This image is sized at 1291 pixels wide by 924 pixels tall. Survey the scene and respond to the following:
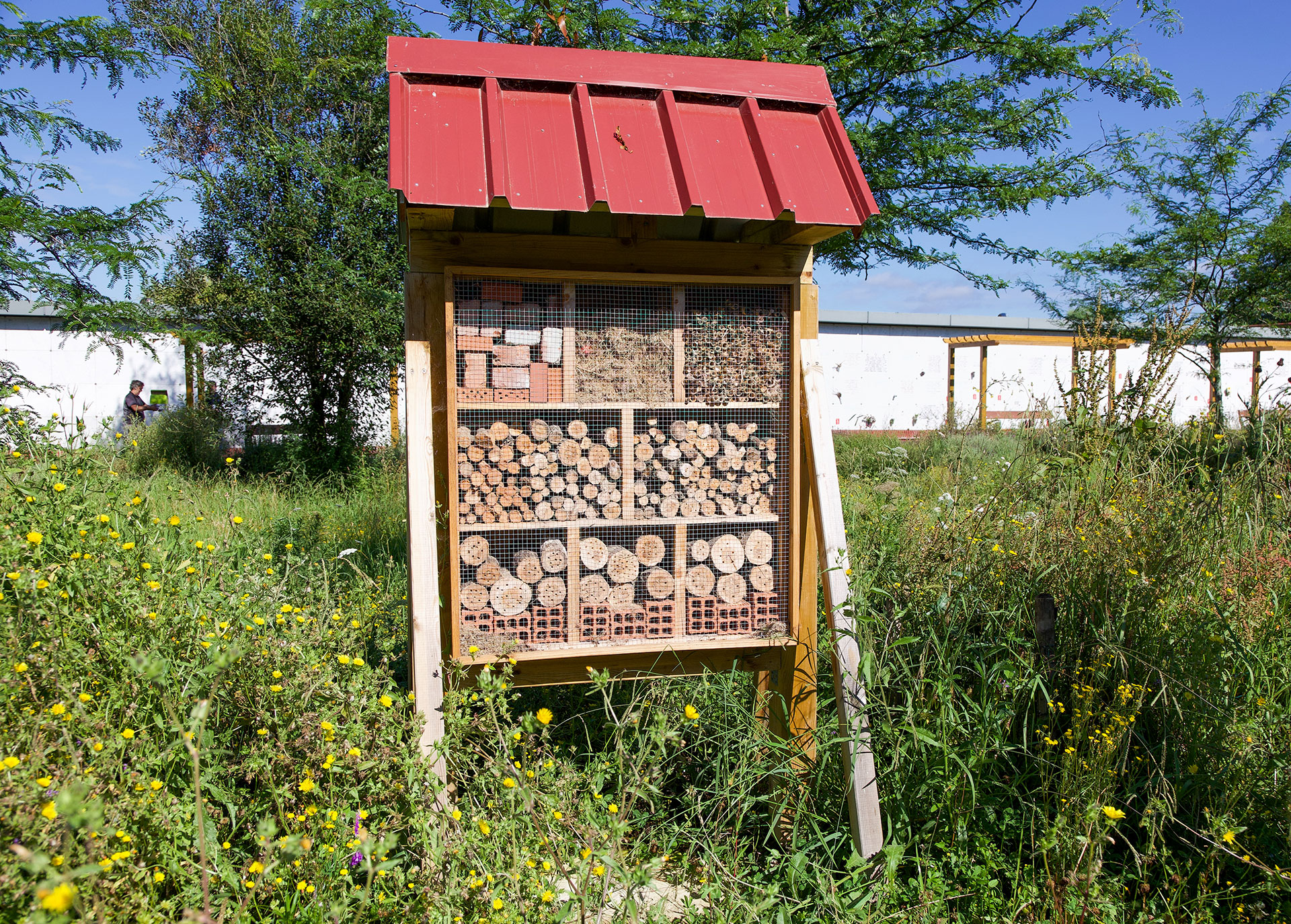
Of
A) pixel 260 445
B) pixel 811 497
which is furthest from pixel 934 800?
pixel 260 445

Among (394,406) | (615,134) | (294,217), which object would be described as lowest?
(394,406)

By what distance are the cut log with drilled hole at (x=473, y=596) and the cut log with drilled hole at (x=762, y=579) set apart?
3.58 ft

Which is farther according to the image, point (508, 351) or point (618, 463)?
point (618, 463)

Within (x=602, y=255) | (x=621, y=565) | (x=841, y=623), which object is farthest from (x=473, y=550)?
(x=841, y=623)

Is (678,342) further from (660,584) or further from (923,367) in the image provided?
(923,367)

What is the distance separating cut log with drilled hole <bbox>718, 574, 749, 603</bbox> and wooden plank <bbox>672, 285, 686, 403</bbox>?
0.76 m

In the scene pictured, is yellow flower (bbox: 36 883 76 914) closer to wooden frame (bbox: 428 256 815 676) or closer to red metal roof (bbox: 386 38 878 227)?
wooden frame (bbox: 428 256 815 676)

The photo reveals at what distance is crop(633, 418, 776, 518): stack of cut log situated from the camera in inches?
123

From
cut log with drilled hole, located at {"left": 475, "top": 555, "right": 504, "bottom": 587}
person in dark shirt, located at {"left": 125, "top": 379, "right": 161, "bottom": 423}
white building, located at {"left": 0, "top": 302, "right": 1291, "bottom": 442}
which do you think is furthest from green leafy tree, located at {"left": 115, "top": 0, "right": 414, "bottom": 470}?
white building, located at {"left": 0, "top": 302, "right": 1291, "bottom": 442}

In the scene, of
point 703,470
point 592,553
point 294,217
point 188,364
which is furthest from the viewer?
point 188,364

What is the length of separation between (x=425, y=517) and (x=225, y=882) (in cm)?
124

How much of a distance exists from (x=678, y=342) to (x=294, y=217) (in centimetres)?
751

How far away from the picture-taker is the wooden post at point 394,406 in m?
9.89

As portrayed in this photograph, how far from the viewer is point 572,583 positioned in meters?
3.04
